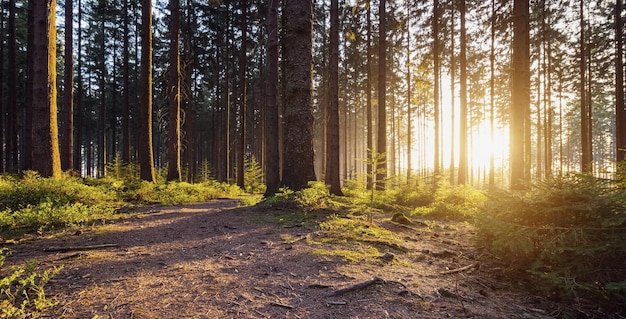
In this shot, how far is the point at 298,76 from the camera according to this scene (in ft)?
25.5

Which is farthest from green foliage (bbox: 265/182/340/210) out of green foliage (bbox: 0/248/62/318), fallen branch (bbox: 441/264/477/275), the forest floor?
green foliage (bbox: 0/248/62/318)

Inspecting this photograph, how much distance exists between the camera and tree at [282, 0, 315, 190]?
7762 millimetres

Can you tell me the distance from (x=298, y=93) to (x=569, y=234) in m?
6.25

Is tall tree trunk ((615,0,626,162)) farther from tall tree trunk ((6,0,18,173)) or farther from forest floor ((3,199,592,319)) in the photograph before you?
tall tree trunk ((6,0,18,173))

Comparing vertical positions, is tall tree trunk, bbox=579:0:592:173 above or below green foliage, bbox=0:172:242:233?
above

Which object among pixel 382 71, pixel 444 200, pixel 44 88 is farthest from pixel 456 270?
pixel 44 88

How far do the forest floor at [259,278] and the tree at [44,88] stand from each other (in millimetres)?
5841

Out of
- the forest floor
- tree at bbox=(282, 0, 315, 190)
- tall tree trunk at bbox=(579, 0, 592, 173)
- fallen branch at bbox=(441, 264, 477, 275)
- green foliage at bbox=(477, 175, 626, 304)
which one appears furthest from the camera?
tall tree trunk at bbox=(579, 0, 592, 173)

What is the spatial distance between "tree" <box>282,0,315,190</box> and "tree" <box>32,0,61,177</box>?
7365mm

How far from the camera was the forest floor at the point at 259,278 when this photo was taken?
2480mm

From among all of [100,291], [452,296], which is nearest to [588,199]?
[452,296]

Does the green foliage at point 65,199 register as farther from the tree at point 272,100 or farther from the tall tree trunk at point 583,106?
the tall tree trunk at point 583,106

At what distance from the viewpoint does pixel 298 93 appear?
25.6ft

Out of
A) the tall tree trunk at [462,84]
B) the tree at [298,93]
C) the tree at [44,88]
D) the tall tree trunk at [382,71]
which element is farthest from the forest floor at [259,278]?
the tall tree trunk at [462,84]
